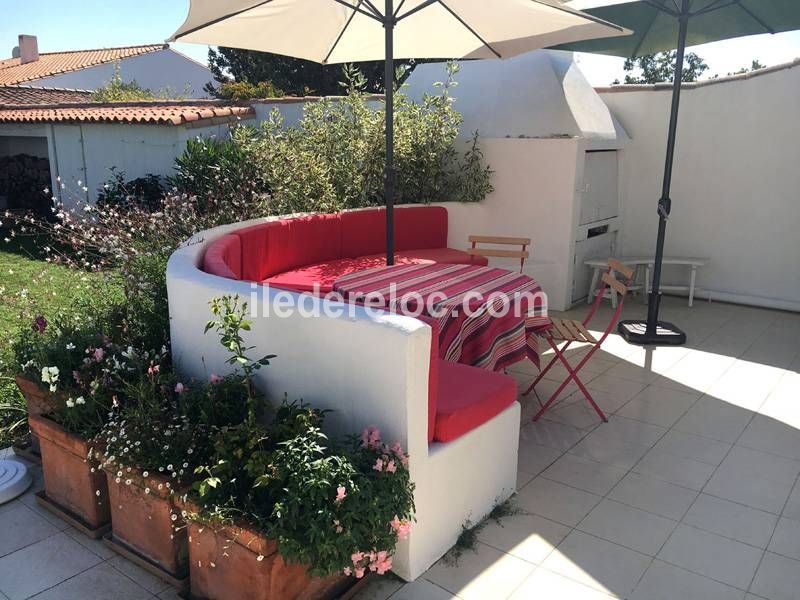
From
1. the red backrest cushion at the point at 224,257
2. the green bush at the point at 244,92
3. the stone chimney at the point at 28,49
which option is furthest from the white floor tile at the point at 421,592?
the stone chimney at the point at 28,49

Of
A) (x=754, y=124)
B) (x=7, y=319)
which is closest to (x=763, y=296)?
(x=754, y=124)

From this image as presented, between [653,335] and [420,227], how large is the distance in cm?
264

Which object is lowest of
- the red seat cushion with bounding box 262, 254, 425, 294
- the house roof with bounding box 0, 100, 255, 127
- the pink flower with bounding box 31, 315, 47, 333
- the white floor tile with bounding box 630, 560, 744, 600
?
the white floor tile with bounding box 630, 560, 744, 600

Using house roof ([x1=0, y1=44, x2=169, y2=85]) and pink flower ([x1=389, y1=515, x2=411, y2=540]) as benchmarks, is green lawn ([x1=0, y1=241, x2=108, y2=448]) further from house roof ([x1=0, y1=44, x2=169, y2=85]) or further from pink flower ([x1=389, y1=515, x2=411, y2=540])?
house roof ([x1=0, y1=44, x2=169, y2=85])

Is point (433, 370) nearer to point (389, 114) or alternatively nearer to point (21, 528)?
point (21, 528)

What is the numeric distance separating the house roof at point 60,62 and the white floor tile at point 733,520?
78.9 feet

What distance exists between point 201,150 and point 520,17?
483 centimetres

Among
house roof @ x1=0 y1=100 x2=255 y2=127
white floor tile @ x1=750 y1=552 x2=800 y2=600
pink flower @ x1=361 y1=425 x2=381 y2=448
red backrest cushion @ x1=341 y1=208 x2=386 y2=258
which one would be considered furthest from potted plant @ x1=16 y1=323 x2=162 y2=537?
house roof @ x1=0 y1=100 x2=255 y2=127

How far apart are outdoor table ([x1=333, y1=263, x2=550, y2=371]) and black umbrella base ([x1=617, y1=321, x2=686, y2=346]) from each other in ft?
7.26

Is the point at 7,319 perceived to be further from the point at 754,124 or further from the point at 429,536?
the point at 754,124

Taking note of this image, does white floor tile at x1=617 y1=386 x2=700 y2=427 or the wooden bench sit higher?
the wooden bench

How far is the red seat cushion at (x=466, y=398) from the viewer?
3068 mm

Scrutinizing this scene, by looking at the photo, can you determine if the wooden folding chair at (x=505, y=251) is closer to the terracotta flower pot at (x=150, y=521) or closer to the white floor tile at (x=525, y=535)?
the white floor tile at (x=525, y=535)

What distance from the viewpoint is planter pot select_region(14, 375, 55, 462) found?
11.7 feet
